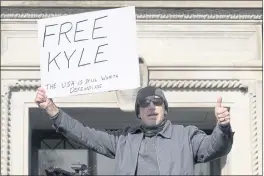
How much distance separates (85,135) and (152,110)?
0.33 meters

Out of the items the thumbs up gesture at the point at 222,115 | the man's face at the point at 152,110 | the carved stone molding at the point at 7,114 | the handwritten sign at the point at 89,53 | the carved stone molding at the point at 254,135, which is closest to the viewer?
the thumbs up gesture at the point at 222,115

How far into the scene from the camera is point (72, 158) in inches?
407

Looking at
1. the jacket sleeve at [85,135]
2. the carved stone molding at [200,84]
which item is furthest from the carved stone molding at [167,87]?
the jacket sleeve at [85,135]

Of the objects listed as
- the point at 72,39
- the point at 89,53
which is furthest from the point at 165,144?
the point at 72,39

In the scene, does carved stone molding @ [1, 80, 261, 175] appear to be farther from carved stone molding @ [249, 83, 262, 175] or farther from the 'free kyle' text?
the 'free kyle' text

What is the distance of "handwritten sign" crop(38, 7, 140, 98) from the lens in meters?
5.02

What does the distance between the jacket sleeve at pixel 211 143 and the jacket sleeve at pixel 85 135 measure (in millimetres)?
322

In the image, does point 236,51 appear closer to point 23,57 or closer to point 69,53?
point 23,57

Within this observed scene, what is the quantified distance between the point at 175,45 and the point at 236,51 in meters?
0.51

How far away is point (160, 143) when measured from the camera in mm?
4281

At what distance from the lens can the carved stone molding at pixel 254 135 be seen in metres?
9.42

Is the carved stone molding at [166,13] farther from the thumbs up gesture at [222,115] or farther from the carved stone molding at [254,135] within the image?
the thumbs up gesture at [222,115]

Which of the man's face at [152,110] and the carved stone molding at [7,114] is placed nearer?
the man's face at [152,110]

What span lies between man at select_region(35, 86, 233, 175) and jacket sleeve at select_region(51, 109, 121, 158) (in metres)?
0.05
